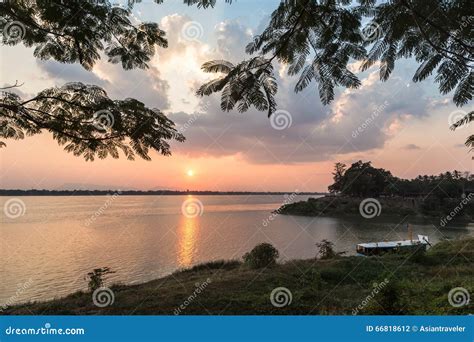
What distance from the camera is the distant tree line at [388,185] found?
3059 inches

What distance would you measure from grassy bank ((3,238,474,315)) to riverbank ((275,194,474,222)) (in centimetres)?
5419

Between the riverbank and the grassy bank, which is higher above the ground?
the riverbank

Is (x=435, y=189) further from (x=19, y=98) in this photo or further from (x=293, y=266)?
(x=19, y=98)

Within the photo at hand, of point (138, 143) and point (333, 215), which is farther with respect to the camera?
point (333, 215)

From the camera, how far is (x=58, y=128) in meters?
5.25

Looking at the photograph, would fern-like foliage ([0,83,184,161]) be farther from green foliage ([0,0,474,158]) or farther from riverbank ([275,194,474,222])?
riverbank ([275,194,474,222])

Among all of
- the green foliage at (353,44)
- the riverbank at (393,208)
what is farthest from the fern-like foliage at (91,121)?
the riverbank at (393,208)

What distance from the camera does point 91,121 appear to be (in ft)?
17.1

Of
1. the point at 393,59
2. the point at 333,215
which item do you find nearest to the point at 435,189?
the point at 333,215

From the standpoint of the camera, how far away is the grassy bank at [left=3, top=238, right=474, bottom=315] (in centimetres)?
645

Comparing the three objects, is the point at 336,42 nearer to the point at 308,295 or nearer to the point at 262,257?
the point at 308,295

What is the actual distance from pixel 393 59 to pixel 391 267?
39.6 feet

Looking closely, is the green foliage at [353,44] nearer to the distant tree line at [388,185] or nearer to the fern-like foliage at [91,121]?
the fern-like foliage at [91,121]

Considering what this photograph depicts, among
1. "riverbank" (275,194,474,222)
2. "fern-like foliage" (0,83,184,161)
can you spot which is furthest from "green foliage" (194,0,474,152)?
"riverbank" (275,194,474,222)
